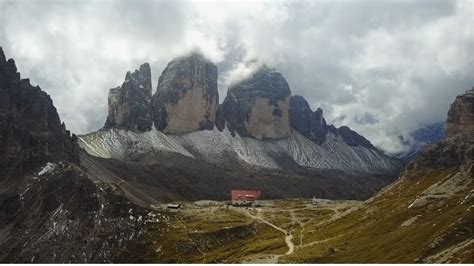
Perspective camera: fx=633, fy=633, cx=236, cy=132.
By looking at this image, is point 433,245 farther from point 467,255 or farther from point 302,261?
point 302,261

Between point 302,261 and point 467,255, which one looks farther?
point 302,261

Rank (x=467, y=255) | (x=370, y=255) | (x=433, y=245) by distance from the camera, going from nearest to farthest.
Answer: (x=467, y=255) → (x=433, y=245) → (x=370, y=255)

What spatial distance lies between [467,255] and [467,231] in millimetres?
18096

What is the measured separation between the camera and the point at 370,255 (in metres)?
181

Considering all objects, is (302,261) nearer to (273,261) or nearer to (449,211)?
(273,261)

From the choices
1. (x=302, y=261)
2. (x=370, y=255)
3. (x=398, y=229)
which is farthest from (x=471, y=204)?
(x=302, y=261)

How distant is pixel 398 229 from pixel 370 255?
74.8ft

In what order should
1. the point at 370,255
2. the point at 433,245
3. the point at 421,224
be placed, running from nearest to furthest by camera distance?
the point at 433,245 < the point at 370,255 < the point at 421,224

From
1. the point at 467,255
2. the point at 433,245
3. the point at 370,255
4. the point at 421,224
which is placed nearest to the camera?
the point at 467,255

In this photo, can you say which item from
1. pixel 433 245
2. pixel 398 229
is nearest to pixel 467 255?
pixel 433 245

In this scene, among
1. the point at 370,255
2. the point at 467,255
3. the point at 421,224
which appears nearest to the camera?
the point at 467,255

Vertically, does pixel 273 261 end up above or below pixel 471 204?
below

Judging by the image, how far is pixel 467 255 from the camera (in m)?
151

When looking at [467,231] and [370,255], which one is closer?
[467,231]
